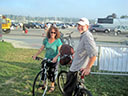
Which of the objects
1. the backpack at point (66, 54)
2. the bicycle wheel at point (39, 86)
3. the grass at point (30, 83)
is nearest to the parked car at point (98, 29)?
the grass at point (30, 83)

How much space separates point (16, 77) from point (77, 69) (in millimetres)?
3466

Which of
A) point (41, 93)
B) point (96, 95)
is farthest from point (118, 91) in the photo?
point (41, 93)

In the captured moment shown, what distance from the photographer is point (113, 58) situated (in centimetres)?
611

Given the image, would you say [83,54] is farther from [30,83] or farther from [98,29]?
[98,29]

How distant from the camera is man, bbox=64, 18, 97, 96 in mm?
2633

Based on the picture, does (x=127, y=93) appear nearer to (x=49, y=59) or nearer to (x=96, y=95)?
(x=96, y=95)

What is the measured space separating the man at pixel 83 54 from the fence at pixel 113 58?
319 centimetres

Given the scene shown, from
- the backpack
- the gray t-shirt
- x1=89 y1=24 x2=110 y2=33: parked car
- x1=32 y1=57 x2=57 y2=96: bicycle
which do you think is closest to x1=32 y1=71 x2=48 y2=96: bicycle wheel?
x1=32 y1=57 x2=57 y2=96: bicycle

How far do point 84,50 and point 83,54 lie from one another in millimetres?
80

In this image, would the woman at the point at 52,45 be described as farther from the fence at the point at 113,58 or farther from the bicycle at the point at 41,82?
the fence at the point at 113,58

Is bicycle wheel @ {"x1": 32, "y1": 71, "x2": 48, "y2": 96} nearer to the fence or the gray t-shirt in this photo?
the gray t-shirt

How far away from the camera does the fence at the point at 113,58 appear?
6.06 m

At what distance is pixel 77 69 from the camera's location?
298 cm

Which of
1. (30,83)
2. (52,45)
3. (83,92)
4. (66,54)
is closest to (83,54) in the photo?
(83,92)
